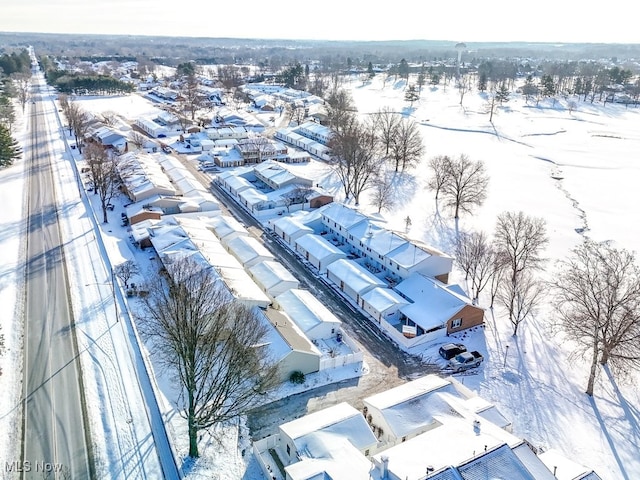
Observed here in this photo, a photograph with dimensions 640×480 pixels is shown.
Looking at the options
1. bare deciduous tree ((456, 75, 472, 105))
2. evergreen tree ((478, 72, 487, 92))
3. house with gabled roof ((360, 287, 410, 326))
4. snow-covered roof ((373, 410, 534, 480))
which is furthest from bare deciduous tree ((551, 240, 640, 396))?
evergreen tree ((478, 72, 487, 92))

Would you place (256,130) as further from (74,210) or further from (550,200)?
(550,200)

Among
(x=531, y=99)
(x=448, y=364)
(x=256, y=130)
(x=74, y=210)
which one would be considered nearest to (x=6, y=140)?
(x=74, y=210)

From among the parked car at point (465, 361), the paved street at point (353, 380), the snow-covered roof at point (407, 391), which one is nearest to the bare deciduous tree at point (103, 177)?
the paved street at point (353, 380)

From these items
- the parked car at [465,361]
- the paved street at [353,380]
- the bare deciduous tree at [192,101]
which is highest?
the bare deciduous tree at [192,101]

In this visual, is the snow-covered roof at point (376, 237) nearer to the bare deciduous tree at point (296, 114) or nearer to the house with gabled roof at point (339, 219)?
the house with gabled roof at point (339, 219)

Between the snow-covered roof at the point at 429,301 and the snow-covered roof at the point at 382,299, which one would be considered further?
the snow-covered roof at the point at 382,299
